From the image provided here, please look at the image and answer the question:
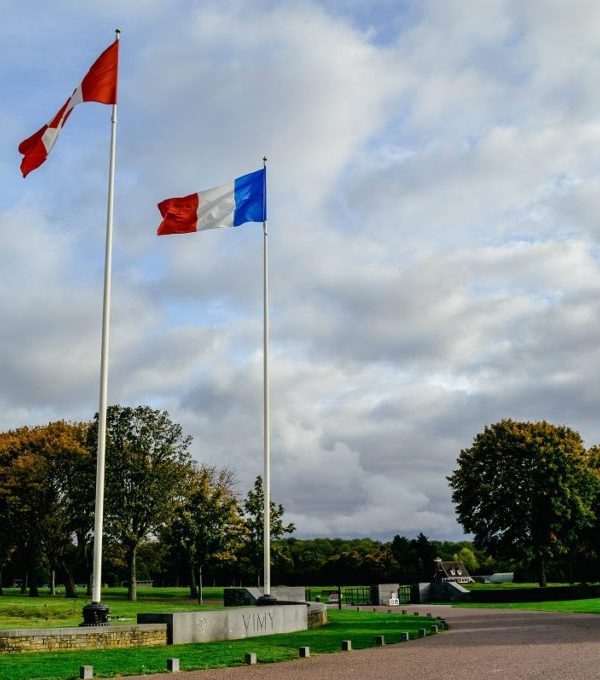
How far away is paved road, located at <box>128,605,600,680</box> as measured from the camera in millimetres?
14602

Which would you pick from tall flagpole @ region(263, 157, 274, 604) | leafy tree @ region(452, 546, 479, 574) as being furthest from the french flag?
leafy tree @ region(452, 546, 479, 574)

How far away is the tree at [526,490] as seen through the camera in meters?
51.8

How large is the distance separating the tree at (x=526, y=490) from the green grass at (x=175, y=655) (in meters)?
30.0

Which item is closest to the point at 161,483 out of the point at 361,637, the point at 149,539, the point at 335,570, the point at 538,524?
the point at 149,539

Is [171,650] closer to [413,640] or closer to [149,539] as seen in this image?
[413,640]

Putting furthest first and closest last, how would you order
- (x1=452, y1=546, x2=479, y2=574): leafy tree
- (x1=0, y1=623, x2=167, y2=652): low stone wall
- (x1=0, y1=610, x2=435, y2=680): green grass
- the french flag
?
(x1=452, y1=546, x2=479, y2=574): leafy tree, the french flag, (x1=0, y1=623, x2=167, y2=652): low stone wall, (x1=0, y1=610, x2=435, y2=680): green grass

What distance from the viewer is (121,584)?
309 ft

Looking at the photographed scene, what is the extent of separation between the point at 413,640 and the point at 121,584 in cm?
7870

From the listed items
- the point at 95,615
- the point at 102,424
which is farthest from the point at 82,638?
the point at 102,424

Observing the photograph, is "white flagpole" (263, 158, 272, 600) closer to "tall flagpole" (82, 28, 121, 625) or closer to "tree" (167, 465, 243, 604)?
"tall flagpole" (82, 28, 121, 625)

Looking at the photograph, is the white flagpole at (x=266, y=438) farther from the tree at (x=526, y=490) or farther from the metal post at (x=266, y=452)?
the tree at (x=526, y=490)

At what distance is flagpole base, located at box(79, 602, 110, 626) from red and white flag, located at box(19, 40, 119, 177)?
496 inches

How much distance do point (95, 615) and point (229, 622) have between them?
409cm

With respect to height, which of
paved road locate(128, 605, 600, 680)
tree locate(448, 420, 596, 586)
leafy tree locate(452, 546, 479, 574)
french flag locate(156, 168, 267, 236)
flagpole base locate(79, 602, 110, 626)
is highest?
french flag locate(156, 168, 267, 236)
